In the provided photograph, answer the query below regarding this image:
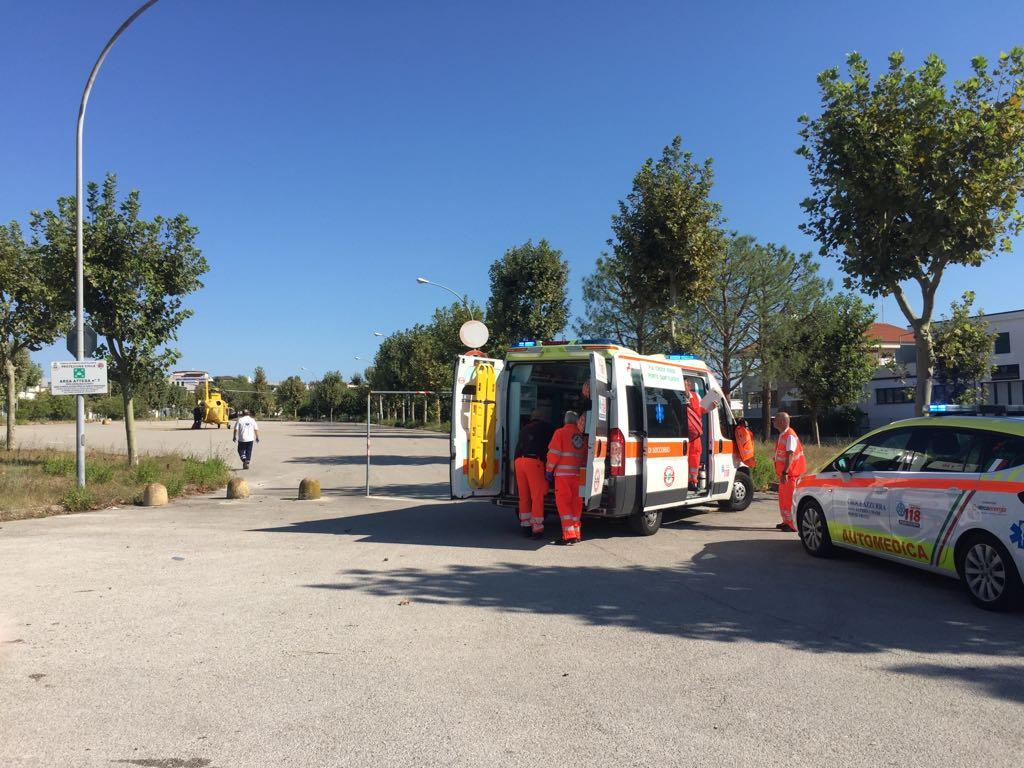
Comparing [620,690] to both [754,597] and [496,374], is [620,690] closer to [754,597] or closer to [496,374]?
[754,597]

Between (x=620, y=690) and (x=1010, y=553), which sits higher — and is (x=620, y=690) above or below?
below

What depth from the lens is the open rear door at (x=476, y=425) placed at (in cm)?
959

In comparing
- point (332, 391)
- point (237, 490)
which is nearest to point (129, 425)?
point (237, 490)

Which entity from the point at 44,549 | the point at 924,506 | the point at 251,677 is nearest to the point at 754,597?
the point at 924,506

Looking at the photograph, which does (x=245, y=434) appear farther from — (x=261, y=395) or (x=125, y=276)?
(x=261, y=395)

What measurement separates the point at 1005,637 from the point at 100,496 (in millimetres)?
13097

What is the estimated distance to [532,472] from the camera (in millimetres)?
9266

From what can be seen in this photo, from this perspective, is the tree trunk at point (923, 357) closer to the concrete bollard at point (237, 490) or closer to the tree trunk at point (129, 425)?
the concrete bollard at point (237, 490)

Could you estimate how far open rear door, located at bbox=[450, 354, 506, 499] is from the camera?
9586mm

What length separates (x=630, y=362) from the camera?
9.00 metres

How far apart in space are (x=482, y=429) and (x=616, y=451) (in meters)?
2.12

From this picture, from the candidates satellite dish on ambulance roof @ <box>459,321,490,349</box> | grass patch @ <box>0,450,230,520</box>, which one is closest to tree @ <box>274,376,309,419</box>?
grass patch @ <box>0,450,230,520</box>

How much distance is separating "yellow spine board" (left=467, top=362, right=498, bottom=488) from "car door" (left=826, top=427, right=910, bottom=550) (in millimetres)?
4317

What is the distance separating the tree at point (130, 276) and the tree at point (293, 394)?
3605 inches
